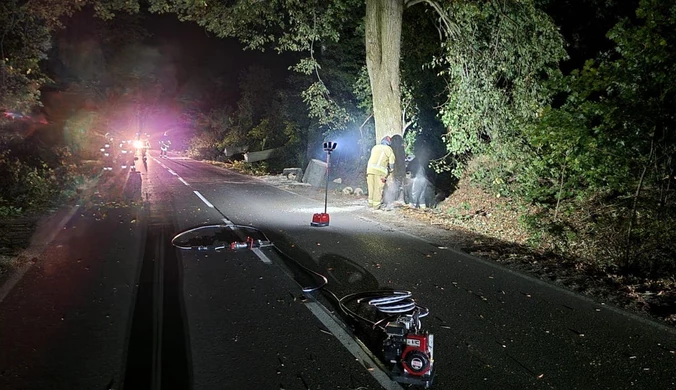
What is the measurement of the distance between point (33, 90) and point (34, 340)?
1293 centimetres

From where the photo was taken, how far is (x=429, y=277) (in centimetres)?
646

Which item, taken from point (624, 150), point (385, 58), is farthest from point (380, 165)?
point (624, 150)

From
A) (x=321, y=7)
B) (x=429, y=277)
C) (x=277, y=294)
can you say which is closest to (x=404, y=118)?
(x=321, y=7)

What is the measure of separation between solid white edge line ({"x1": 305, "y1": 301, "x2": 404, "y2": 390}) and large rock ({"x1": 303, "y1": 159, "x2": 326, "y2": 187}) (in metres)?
15.1

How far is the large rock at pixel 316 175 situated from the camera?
2040cm

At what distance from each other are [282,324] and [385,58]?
33.9 ft

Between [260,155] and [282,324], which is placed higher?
[260,155]

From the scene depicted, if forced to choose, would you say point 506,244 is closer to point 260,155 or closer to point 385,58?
point 385,58

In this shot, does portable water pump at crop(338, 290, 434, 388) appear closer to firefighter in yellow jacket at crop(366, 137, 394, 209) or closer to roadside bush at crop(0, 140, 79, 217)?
firefighter in yellow jacket at crop(366, 137, 394, 209)

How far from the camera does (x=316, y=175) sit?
2083 centimetres

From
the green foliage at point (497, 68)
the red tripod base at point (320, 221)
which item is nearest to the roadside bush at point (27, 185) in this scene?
the red tripod base at point (320, 221)

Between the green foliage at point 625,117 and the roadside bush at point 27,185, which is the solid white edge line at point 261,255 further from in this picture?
the roadside bush at point 27,185

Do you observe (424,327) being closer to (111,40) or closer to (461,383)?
(461,383)

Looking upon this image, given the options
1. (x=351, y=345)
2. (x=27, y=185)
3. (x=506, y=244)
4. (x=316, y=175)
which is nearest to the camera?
(x=351, y=345)
